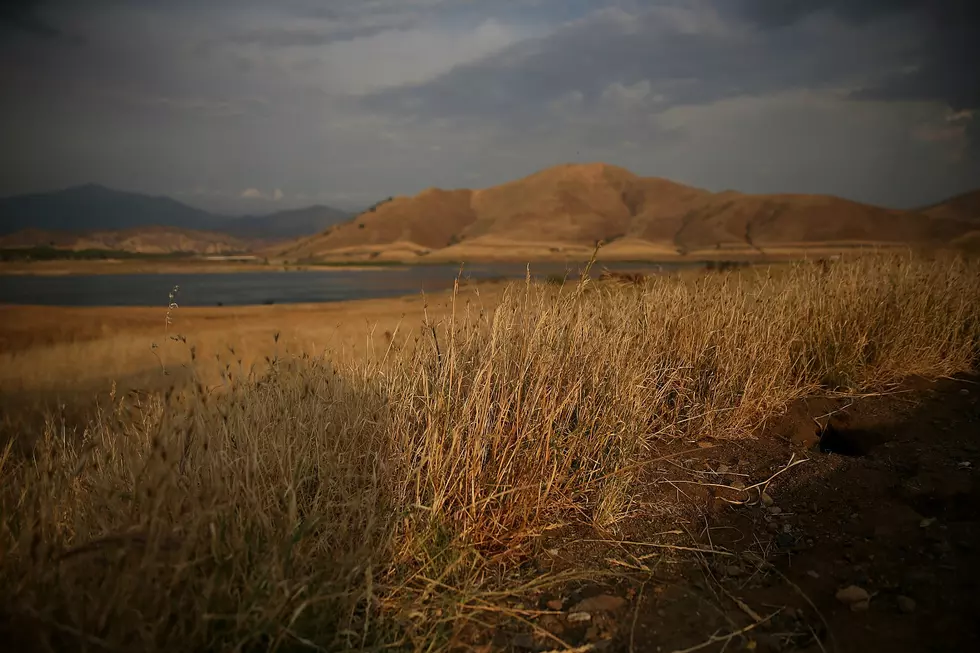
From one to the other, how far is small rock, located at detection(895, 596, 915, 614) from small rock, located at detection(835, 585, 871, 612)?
4.5 inches

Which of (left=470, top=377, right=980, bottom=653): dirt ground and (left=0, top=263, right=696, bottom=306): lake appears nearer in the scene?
(left=470, top=377, right=980, bottom=653): dirt ground

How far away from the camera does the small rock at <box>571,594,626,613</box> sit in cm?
279

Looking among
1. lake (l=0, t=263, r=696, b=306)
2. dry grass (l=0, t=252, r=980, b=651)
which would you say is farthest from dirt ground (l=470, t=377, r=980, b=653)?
lake (l=0, t=263, r=696, b=306)

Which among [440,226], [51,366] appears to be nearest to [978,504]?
[51,366]

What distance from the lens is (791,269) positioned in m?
8.34

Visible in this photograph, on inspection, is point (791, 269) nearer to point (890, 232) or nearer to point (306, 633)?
point (306, 633)

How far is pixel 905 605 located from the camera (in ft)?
8.59

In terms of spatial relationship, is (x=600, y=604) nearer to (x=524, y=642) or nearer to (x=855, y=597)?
(x=524, y=642)

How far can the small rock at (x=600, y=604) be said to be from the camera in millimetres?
2793

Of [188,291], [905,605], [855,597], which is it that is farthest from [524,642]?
[188,291]

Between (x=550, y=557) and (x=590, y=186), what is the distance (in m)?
127

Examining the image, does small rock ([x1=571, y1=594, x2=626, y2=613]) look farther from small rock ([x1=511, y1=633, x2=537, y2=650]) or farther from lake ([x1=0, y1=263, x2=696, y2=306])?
lake ([x1=0, y1=263, x2=696, y2=306])

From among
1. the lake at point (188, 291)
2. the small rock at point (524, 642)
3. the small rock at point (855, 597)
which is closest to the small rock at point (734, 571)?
the small rock at point (855, 597)

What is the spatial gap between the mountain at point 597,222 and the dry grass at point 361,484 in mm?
56279
